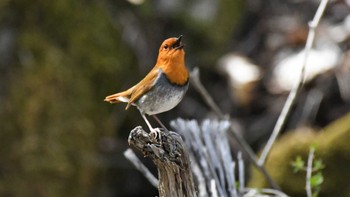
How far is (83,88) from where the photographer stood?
677 centimetres

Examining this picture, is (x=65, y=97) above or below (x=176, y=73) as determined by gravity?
above

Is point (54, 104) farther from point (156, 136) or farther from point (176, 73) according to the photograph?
point (156, 136)

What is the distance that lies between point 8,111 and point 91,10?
49.4 inches

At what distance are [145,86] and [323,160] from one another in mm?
2016

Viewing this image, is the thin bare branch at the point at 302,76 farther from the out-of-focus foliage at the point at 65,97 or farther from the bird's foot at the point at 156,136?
the out-of-focus foliage at the point at 65,97

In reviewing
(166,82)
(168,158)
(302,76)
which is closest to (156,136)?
(168,158)

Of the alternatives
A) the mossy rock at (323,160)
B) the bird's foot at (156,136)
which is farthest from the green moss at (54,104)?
the bird's foot at (156,136)

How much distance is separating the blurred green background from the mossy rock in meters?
1.66

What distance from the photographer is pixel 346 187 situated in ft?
16.9

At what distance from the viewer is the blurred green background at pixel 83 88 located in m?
6.42

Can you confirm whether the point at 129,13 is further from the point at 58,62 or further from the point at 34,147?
the point at 34,147

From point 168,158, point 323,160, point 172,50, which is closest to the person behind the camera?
point 168,158

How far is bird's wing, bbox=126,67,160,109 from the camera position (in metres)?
3.49

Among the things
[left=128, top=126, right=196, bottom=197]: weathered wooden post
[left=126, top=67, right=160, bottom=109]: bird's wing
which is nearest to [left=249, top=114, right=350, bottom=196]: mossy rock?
[left=126, top=67, right=160, bottom=109]: bird's wing
